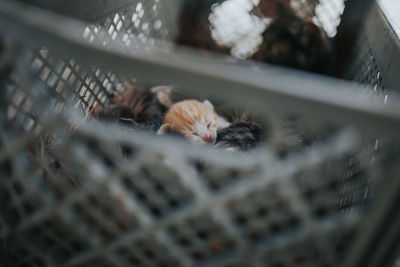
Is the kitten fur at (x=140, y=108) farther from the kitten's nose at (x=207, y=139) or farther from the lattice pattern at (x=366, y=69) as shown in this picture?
the lattice pattern at (x=366, y=69)

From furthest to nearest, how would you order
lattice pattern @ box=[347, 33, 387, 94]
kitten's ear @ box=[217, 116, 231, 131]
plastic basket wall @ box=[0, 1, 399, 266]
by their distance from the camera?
kitten's ear @ box=[217, 116, 231, 131]
lattice pattern @ box=[347, 33, 387, 94]
plastic basket wall @ box=[0, 1, 399, 266]

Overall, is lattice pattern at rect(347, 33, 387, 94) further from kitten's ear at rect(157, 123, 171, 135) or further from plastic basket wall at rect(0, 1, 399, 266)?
kitten's ear at rect(157, 123, 171, 135)

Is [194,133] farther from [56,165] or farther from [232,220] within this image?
[232,220]

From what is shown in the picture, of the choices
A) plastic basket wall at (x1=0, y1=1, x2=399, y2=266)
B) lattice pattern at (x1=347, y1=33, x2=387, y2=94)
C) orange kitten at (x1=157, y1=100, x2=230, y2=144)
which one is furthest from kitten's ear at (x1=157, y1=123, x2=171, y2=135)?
lattice pattern at (x1=347, y1=33, x2=387, y2=94)

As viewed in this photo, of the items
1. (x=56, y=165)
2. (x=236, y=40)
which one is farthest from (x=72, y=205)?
(x=236, y=40)

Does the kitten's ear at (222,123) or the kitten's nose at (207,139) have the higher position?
the kitten's ear at (222,123)

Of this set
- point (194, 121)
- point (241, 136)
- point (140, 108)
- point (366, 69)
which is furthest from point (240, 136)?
point (366, 69)

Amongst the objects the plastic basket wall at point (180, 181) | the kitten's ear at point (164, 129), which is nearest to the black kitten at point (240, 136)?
the kitten's ear at point (164, 129)
